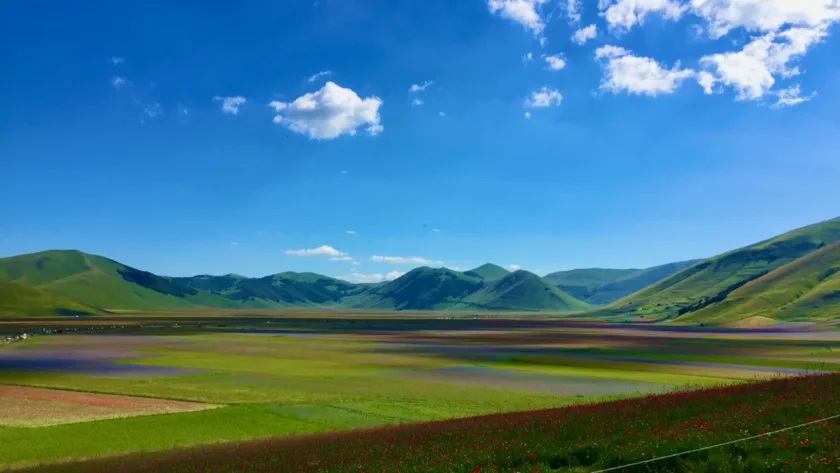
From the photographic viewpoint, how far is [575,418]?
28.5 metres

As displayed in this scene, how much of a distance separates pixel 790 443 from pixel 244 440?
30.1 meters

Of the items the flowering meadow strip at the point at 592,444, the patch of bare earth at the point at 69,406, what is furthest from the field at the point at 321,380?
the flowering meadow strip at the point at 592,444

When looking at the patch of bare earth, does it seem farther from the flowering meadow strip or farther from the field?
the flowering meadow strip

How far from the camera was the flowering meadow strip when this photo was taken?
17844 millimetres

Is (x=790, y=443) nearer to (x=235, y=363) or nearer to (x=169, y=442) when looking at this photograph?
(x=169, y=442)

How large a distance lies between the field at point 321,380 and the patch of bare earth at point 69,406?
0.47 m

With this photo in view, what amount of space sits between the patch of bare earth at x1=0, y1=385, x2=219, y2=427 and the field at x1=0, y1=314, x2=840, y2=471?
0.47 meters

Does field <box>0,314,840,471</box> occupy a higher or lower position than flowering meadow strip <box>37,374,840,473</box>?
lower

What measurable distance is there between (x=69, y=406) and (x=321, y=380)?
2631 cm

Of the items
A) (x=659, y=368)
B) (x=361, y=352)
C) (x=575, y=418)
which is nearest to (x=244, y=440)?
(x=575, y=418)

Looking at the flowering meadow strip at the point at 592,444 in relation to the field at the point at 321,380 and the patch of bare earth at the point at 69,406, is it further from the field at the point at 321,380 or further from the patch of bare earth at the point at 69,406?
the patch of bare earth at the point at 69,406

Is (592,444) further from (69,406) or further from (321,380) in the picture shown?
(321,380)

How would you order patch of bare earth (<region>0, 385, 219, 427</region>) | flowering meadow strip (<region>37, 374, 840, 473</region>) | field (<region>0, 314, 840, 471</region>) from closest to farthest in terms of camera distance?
flowering meadow strip (<region>37, 374, 840, 473</region>), field (<region>0, 314, 840, 471</region>), patch of bare earth (<region>0, 385, 219, 427</region>)

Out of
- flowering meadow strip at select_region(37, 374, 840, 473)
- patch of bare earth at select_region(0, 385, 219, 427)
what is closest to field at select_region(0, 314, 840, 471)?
patch of bare earth at select_region(0, 385, 219, 427)
